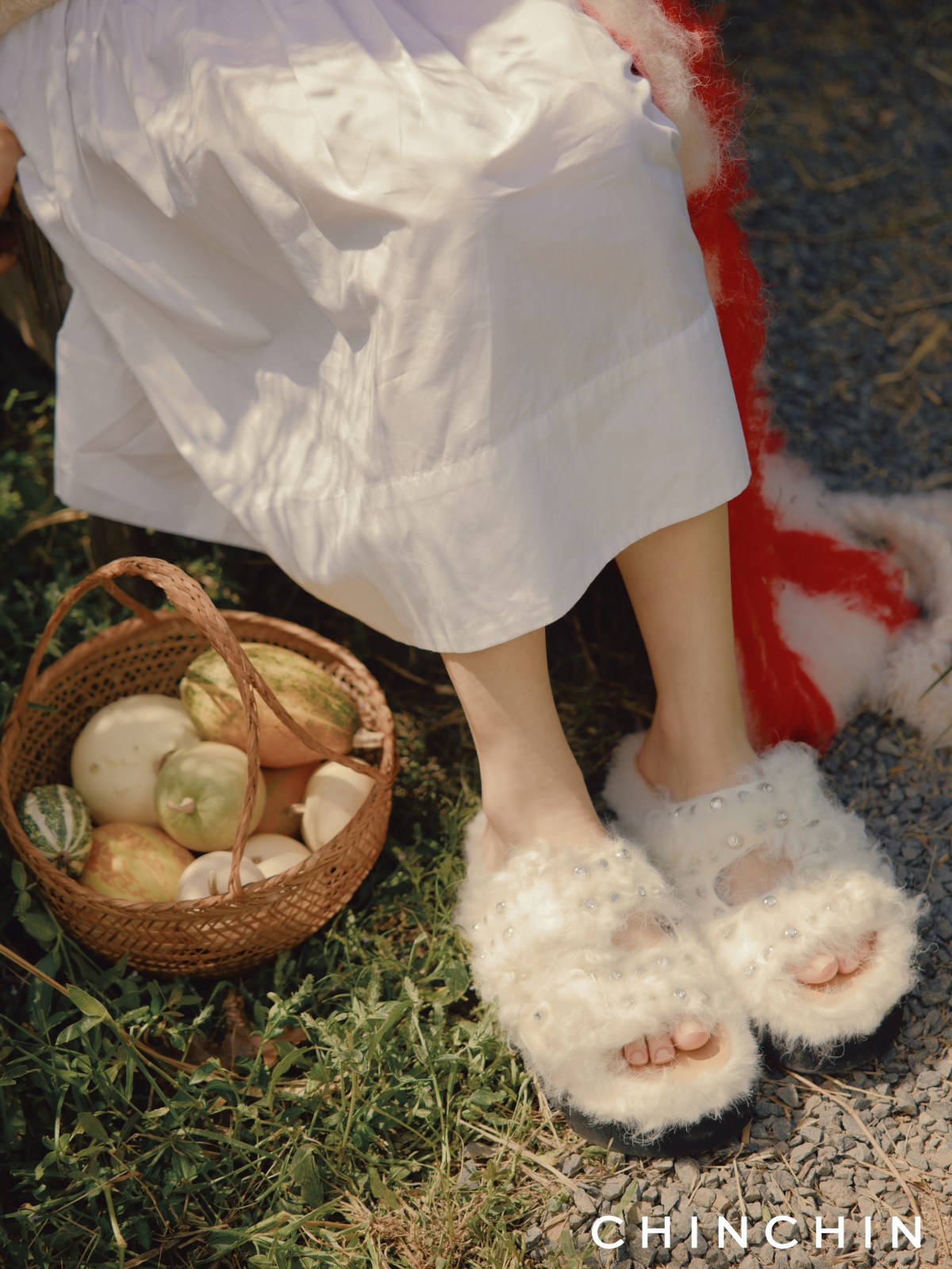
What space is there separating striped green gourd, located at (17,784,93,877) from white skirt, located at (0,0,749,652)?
0.50 metres

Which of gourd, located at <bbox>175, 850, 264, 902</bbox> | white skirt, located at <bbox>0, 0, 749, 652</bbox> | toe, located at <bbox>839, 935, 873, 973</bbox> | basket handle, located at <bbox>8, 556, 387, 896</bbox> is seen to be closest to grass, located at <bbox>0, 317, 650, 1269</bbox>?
gourd, located at <bbox>175, 850, 264, 902</bbox>

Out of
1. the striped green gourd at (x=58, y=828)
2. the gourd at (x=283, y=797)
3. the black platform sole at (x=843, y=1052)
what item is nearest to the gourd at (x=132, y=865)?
the striped green gourd at (x=58, y=828)

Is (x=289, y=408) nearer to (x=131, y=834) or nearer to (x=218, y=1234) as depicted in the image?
(x=131, y=834)

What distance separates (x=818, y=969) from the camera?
1.30 meters

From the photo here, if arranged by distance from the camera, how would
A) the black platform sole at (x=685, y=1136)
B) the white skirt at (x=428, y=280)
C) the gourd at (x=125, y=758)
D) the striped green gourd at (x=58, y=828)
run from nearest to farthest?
the white skirt at (x=428, y=280)
the black platform sole at (x=685, y=1136)
the striped green gourd at (x=58, y=828)
the gourd at (x=125, y=758)

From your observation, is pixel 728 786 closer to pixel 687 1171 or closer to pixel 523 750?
pixel 523 750

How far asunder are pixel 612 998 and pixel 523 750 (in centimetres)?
32

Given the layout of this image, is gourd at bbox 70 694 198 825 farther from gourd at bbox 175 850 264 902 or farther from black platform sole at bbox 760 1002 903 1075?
black platform sole at bbox 760 1002 903 1075

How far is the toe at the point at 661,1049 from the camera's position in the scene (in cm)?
127

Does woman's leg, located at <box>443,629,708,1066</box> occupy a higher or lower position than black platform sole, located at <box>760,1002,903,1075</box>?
higher

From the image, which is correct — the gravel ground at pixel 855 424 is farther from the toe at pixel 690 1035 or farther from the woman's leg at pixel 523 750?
the woman's leg at pixel 523 750

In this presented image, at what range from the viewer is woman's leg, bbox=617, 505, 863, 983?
1.37 metres

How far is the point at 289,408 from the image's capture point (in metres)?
1.36

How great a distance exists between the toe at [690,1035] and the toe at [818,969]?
14cm
